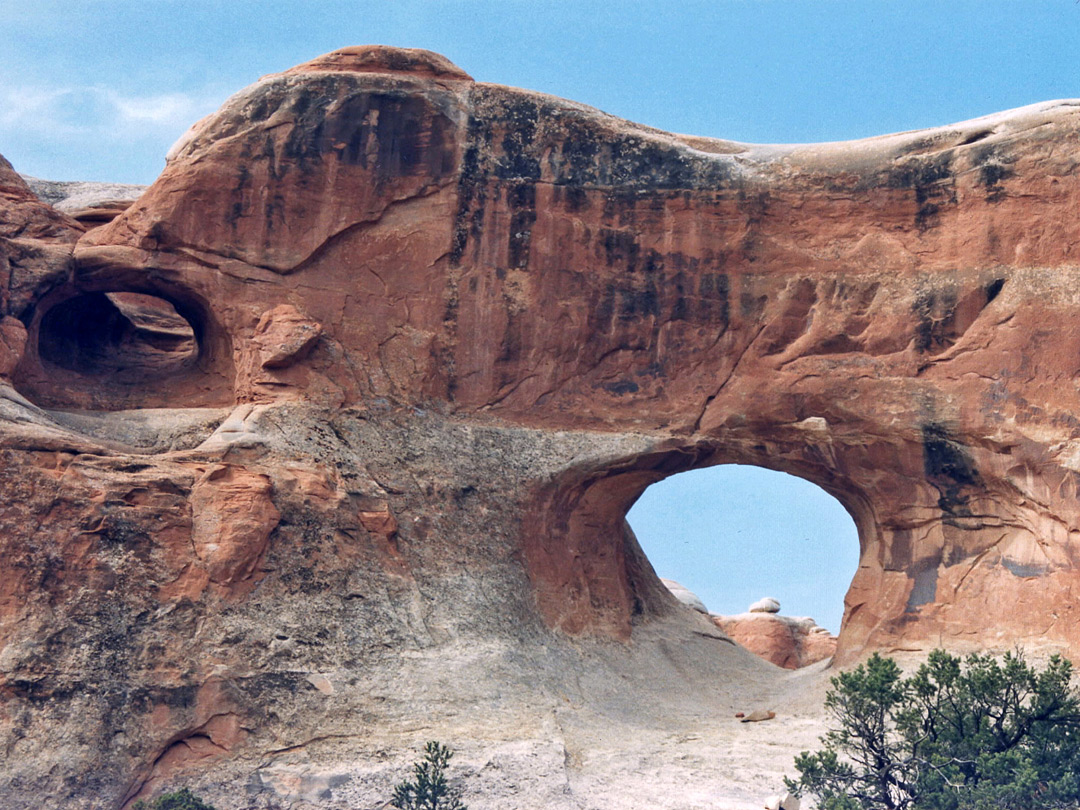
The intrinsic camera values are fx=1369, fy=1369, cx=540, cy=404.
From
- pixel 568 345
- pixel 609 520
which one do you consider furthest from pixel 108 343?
pixel 609 520

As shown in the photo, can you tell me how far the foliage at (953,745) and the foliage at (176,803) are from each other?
21.8 ft

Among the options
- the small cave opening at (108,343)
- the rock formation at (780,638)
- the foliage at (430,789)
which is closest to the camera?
the foliage at (430,789)

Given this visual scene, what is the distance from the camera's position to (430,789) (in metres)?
15.5

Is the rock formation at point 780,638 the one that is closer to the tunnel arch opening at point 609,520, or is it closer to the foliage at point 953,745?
the tunnel arch opening at point 609,520

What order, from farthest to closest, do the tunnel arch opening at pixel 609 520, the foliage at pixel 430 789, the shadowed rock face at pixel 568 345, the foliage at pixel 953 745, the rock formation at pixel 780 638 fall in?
the rock formation at pixel 780 638, the tunnel arch opening at pixel 609 520, the shadowed rock face at pixel 568 345, the foliage at pixel 430 789, the foliage at pixel 953 745

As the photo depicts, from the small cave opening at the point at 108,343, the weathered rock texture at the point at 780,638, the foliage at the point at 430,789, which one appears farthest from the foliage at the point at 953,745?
the weathered rock texture at the point at 780,638

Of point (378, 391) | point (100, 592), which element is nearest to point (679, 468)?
point (378, 391)

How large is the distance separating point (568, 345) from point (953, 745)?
8545 mm

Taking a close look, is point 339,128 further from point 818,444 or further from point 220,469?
point 818,444

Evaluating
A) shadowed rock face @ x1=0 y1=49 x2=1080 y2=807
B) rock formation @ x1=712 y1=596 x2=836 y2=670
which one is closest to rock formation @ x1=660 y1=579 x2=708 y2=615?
rock formation @ x1=712 y1=596 x2=836 y2=670

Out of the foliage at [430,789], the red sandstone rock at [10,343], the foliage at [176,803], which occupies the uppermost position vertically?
the red sandstone rock at [10,343]

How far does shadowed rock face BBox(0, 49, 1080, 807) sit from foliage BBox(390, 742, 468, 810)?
98.9 inches

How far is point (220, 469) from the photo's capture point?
59.8 feet

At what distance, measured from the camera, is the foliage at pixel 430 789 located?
15172mm
